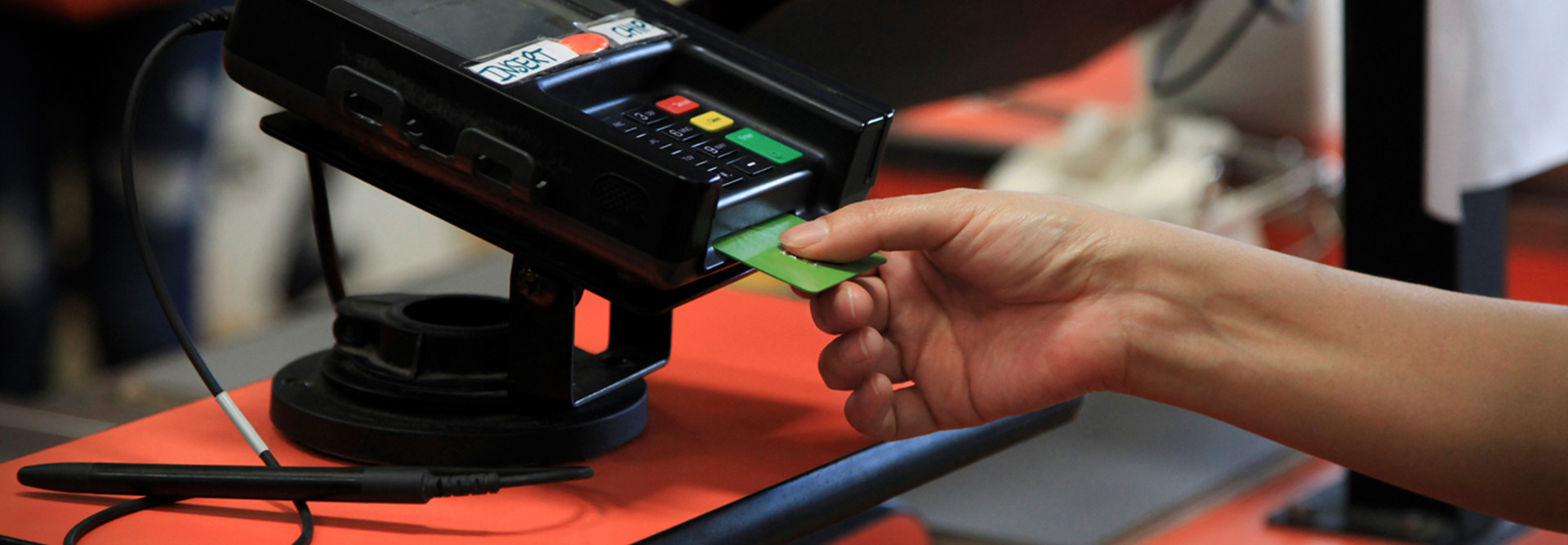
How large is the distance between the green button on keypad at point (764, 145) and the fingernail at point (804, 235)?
34mm

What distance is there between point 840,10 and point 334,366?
40cm

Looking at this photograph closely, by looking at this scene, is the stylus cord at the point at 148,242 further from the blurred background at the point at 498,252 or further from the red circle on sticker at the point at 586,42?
the blurred background at the point at 498,252

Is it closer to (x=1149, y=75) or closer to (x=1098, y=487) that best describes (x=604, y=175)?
(x=1098, y=487)

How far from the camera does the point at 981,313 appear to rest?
69 centimetres

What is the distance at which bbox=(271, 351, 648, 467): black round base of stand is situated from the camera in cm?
55

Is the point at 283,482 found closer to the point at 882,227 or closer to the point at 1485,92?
the point at 882,227

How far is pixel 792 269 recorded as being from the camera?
1.75ft

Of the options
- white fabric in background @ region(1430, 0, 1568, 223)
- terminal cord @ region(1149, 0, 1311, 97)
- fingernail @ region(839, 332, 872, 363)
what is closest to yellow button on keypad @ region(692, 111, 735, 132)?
fingernail @ region(839, 332, 872, 363)

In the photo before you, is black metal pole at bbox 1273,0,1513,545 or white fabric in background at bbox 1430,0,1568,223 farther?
black metal pole at bbox 1273,0,1513,545

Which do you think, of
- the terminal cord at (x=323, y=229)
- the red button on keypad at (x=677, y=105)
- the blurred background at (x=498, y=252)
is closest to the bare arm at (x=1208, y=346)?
the red button on keypad at (x=677, y=105)

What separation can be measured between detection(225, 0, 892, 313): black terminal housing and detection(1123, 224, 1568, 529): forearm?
193 millimetres

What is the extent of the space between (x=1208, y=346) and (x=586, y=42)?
348 millimetres

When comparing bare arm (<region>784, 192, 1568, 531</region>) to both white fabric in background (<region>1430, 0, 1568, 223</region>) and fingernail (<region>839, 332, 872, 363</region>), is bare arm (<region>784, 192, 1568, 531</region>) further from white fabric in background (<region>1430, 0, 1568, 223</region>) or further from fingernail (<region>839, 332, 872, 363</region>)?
white fabric in background (<region>1430, 0, 1568, 223</region>)

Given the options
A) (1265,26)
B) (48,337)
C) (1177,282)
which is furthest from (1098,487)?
(48,337)
